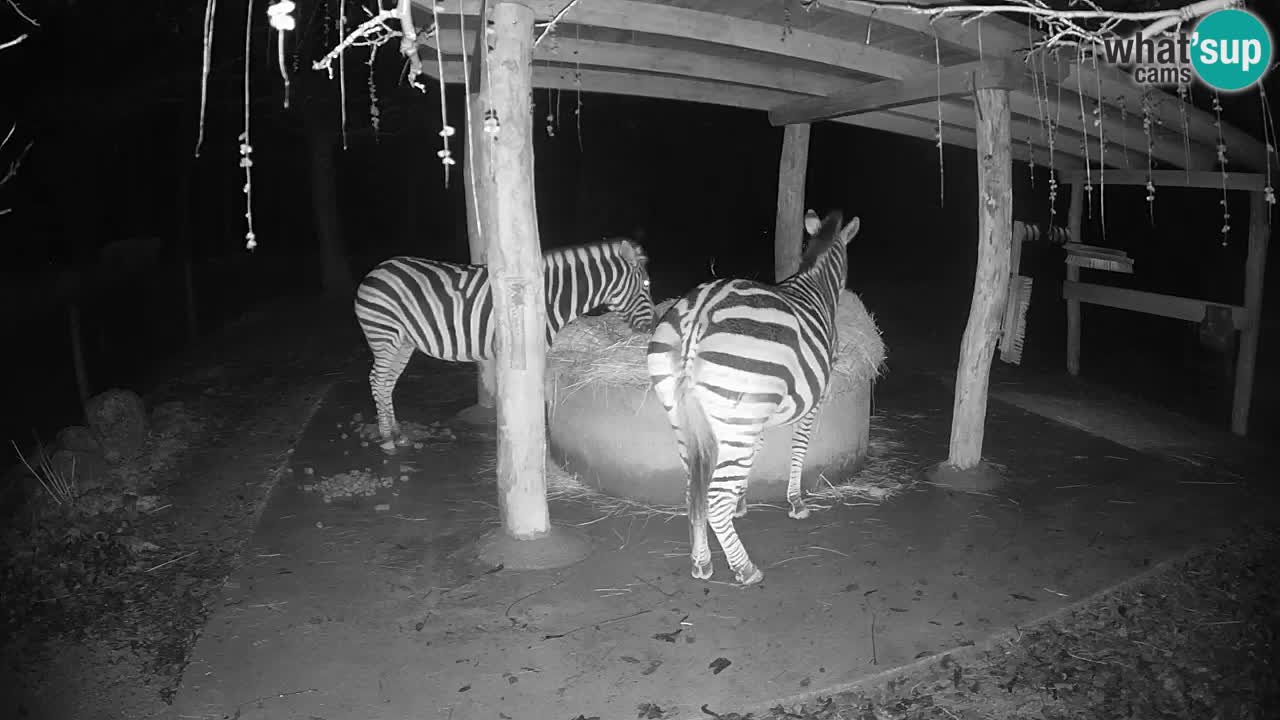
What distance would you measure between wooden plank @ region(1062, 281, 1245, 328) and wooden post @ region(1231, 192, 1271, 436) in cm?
8

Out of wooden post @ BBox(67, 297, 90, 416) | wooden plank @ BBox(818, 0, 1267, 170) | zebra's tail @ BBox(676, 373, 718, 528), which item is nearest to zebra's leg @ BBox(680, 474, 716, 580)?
zebra's tail @ BBox(676, 373, 718, 528)

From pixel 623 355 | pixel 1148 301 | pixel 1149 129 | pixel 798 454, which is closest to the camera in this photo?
pixel 1149 129

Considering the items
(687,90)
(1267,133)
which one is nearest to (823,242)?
(687,90)

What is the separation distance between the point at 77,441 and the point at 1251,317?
30.8 feet

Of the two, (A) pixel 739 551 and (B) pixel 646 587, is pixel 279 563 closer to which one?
(B) pixel 646 587

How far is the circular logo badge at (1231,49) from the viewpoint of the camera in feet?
15.0

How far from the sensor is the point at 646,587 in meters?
4.20

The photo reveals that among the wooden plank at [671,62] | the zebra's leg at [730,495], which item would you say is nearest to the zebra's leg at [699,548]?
the zebra's leg at [730,495]

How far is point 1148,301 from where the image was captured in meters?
7.78

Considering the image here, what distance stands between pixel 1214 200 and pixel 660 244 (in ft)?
41.6

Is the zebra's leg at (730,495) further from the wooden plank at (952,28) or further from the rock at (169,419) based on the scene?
the rock at (169,419)

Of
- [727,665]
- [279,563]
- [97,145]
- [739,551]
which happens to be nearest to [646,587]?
[739,551]

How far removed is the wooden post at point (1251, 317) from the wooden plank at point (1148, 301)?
84 mm

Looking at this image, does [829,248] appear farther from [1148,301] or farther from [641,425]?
[1148,301]
